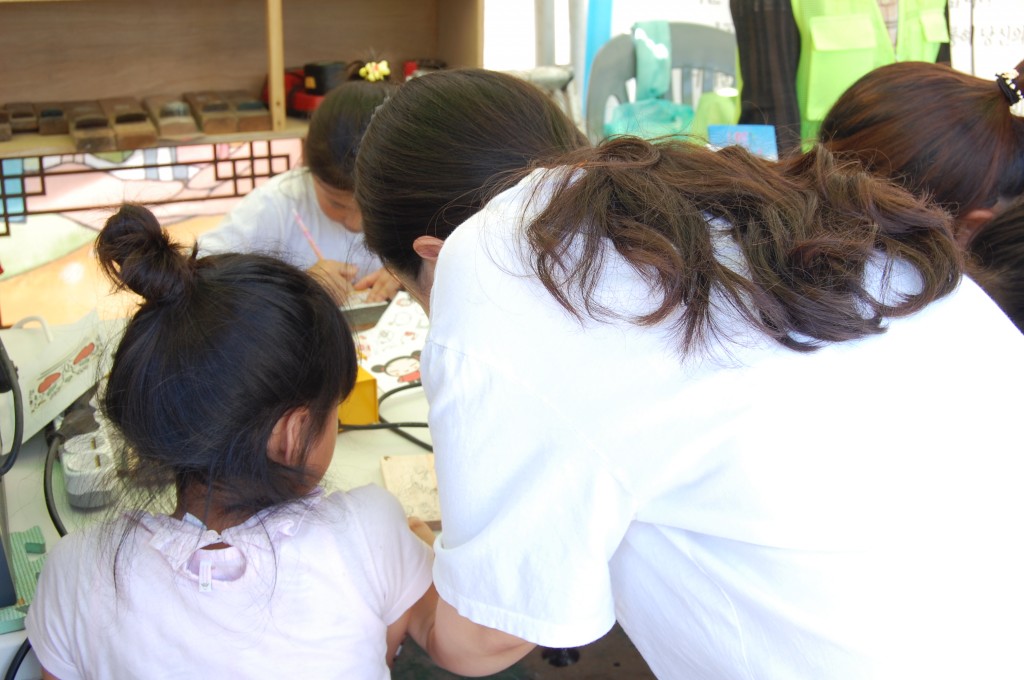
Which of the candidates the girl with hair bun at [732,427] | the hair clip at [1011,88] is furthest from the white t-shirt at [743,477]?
the hair clip at [1011,88]

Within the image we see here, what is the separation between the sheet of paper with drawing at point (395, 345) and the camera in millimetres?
1346

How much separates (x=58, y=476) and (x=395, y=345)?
0.52m

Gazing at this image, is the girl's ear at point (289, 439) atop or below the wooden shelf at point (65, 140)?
below

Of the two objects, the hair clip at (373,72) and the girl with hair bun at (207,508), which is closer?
the girl with hair bun at (207,508)

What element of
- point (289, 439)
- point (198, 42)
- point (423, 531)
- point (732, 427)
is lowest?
point (423, 531)

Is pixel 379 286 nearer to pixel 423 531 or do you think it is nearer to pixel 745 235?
pixel 423 531

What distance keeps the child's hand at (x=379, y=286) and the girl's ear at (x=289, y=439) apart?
2.65 feet

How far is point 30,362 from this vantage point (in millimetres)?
1119

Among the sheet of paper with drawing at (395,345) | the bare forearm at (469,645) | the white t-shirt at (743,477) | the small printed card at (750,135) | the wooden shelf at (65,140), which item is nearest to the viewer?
the white t-shirt at (743,477)

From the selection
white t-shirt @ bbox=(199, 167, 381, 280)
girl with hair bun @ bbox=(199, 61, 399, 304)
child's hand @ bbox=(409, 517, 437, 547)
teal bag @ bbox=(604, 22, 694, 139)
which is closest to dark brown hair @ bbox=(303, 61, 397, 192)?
girl with hair bun @ bbox=(199, 61, 399, 304)

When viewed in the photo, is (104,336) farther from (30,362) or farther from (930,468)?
(930,468)

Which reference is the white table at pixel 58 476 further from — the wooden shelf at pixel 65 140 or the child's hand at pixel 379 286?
the wooden shelf at pixel 65 140

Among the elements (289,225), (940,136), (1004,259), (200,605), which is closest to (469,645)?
(200,605)

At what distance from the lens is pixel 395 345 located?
143 centimetres
